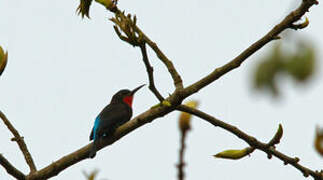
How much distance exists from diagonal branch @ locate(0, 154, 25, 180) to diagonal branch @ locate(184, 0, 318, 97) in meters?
1.28

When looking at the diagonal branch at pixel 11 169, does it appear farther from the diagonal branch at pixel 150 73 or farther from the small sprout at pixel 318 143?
the small sprout at pixel 318 143

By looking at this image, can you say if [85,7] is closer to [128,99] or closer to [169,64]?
[169,64]

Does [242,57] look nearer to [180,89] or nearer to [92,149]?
[180,89]

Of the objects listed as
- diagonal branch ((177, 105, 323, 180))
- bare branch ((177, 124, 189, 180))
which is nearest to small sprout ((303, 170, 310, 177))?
diagonal branch ((177, 105, 323, 180))

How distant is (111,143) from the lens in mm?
4082

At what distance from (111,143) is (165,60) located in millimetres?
1201

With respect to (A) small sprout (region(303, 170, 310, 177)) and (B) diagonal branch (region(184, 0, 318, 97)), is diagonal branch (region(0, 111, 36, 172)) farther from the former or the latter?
(A) small sprout (region(303, 170, 310, 177))

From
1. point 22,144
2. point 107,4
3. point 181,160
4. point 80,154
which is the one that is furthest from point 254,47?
point 22,144

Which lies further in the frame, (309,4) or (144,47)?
(144,47)

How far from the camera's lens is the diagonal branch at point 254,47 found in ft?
8.17

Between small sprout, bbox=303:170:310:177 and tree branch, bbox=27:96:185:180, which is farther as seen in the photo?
tree branch, bbox=27:96:185:180

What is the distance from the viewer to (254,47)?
8.75 ft

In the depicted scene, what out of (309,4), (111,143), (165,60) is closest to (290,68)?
(309,4)

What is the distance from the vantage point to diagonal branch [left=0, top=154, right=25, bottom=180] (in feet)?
10.4
